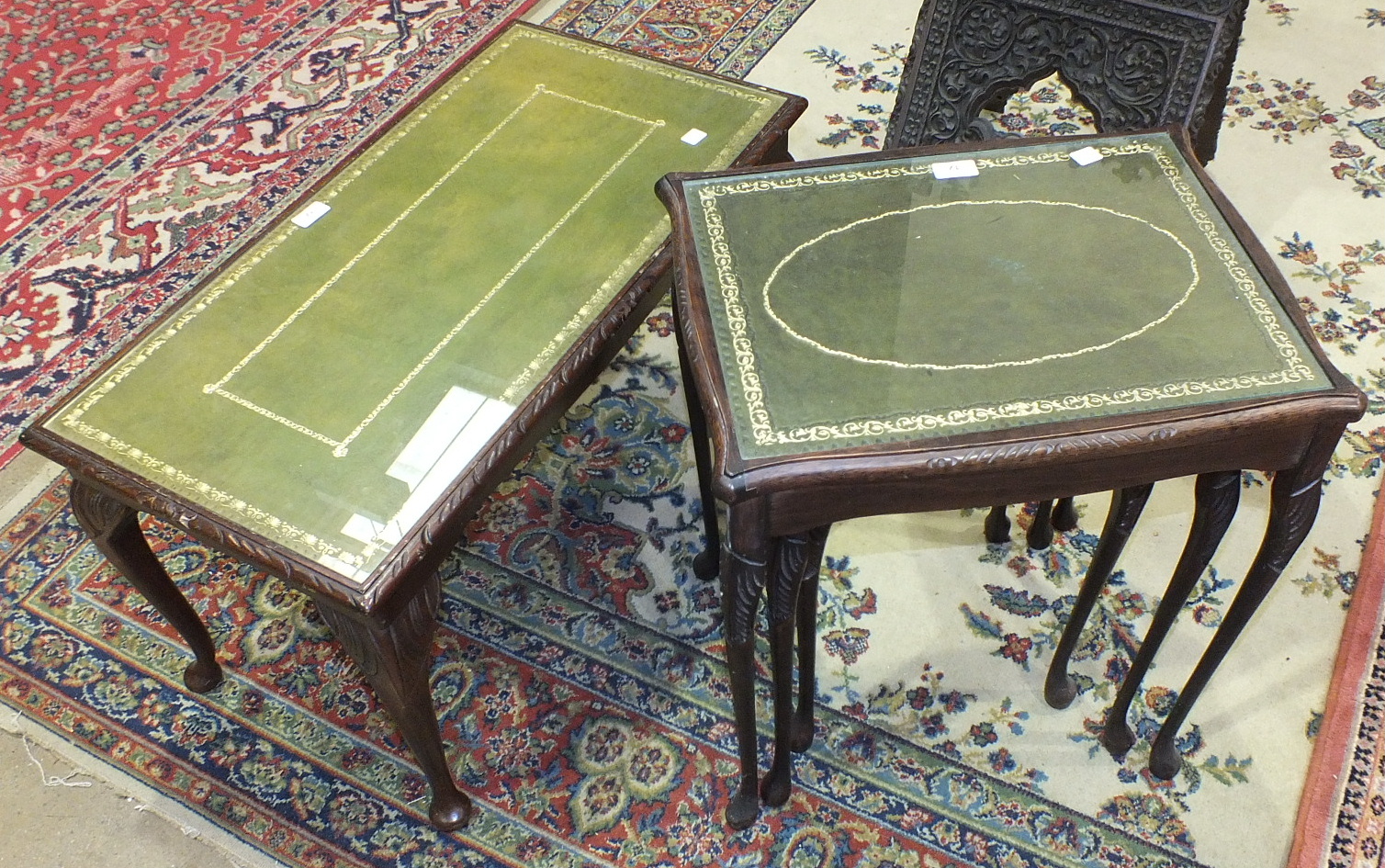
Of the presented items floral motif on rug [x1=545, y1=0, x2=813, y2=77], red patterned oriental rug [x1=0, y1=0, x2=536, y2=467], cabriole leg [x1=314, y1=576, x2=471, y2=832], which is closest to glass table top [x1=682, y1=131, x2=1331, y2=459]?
cabriole leg [x1=314, y1=576, x2=471, y2=832]

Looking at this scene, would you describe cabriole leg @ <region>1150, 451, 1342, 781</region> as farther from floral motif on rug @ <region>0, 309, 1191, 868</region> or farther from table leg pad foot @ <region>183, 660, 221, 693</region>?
table leg pad foot @ <region>183, 660, 221, 693</region>

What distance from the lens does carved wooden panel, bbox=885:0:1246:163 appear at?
1810 mm

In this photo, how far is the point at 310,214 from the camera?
1866 millimetres

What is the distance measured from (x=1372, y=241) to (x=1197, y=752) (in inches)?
57.8

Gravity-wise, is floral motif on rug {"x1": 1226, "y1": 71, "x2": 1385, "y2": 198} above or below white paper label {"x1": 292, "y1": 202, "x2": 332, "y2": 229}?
below

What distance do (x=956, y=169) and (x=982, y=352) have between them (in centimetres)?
38

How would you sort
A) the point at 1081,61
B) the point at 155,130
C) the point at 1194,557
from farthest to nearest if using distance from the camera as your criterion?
the point at 155,130
the point at 1081,61
the point at 1194,557

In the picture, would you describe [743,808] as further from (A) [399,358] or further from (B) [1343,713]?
(B) [1343,713]

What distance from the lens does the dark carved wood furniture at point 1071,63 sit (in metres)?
1.81

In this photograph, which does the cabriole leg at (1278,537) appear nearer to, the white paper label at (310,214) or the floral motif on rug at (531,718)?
the floral motif on rug at (531,718)

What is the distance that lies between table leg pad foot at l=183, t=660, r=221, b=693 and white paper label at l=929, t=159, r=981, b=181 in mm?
1431

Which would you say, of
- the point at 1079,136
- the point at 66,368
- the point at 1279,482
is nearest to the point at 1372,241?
the point at 1079,136

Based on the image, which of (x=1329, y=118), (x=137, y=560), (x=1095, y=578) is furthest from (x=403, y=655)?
(x=1329, y=118)

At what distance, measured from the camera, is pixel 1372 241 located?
8.42 feet
